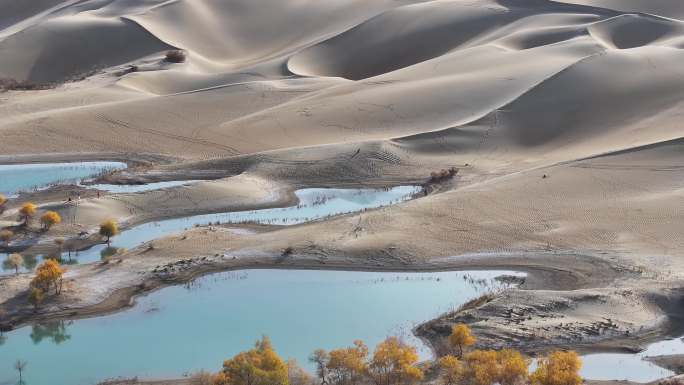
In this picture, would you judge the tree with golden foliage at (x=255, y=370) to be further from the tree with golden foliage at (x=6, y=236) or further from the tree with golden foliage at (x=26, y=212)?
the tree with golden foliage at (x=26, y=212)

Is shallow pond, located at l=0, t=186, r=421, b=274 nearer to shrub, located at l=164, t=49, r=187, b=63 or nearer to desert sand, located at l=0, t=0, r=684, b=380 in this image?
desert sand, located at l=0, t=0, r=684, b=380

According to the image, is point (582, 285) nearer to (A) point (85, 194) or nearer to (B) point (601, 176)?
(B) point (601, 176)

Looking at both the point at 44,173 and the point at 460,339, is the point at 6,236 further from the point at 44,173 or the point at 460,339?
the point at 460,339

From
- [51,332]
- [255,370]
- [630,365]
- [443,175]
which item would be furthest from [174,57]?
[630,365]

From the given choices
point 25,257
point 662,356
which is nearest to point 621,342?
point 662,356

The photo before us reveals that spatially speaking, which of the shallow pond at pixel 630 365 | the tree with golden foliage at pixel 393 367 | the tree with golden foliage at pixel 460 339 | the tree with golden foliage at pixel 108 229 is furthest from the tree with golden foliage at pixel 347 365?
the tree with golden foliage at pixel 108 229

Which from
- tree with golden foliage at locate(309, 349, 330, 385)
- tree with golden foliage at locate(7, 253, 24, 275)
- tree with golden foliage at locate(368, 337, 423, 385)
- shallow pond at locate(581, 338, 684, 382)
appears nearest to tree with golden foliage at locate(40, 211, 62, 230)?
tree with golden foliage at locate(7, 253, 24, 275)
